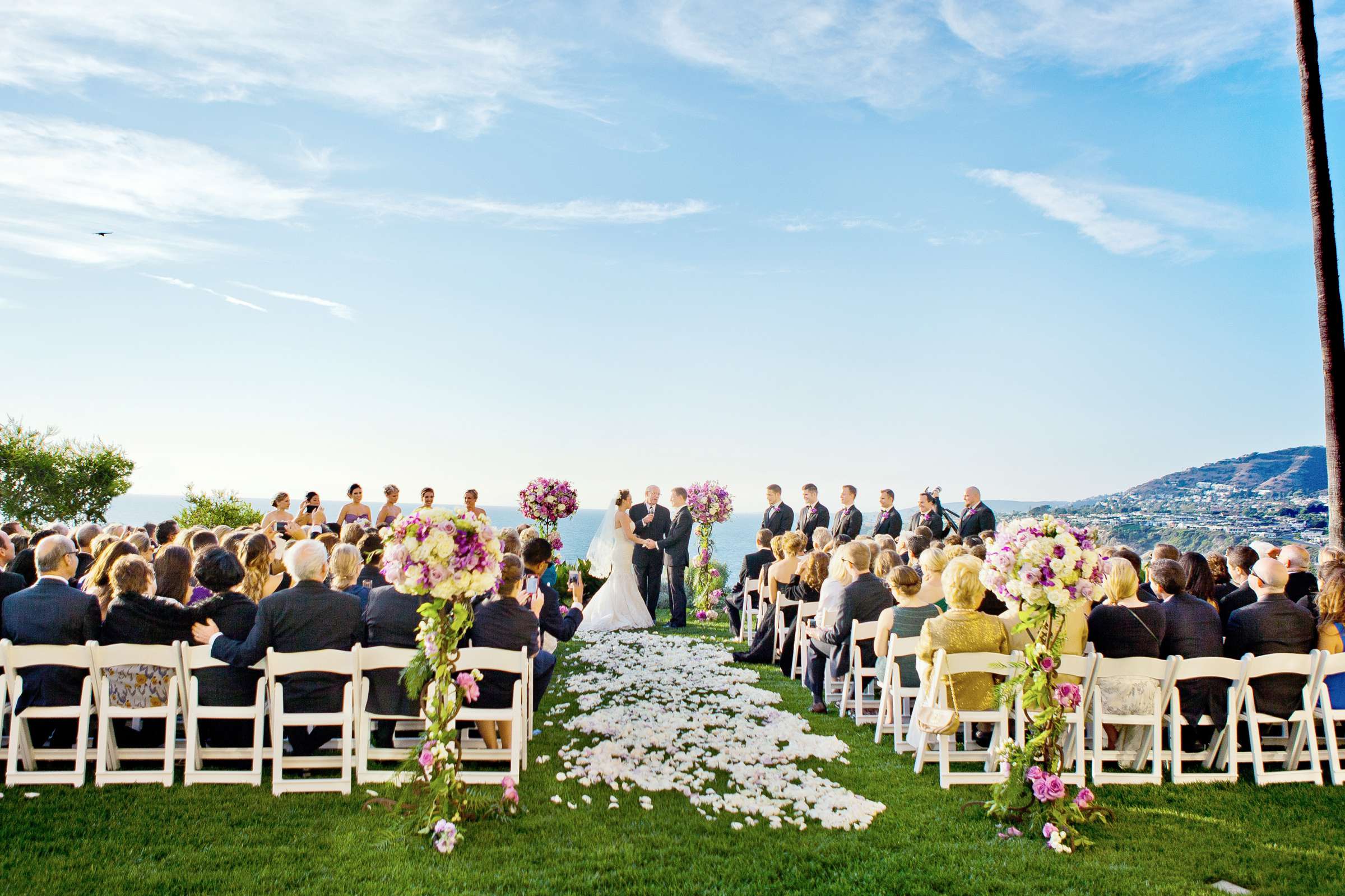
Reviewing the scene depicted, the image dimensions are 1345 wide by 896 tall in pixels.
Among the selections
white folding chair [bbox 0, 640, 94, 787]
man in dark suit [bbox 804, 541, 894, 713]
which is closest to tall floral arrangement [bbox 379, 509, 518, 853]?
white folding chair [bbox 0, 640, 94, 787]

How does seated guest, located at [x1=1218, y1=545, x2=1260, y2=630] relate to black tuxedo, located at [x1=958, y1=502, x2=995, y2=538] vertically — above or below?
below

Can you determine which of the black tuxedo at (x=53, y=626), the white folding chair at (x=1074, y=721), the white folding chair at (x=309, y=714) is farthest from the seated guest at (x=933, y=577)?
the black tuxedo at (x=53, y=626)

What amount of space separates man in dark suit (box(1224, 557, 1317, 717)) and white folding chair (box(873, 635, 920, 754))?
7.79 feet

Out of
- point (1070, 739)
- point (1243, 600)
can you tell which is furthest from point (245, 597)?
point (1243, 600)

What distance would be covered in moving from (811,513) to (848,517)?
2.02ft

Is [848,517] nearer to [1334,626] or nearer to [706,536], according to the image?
[706,536]

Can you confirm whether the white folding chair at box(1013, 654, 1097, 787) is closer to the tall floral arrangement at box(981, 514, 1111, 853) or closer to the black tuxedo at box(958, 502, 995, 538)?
the tall floral arrangement at box(981, 514, 1111, 853)

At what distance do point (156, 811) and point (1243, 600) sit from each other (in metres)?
8.19

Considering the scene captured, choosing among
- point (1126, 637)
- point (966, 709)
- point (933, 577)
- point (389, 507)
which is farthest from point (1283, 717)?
point (389, 507)

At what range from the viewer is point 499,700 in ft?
20.3

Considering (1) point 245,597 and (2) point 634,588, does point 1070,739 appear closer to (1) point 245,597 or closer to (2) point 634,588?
(1) point 245,597

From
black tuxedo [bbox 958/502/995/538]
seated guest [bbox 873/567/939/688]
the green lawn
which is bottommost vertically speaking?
the green lawn

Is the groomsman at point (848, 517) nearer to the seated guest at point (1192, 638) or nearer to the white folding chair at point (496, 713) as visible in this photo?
the seated guest at point (1192, 638)

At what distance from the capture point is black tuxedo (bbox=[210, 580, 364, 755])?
554 cm
